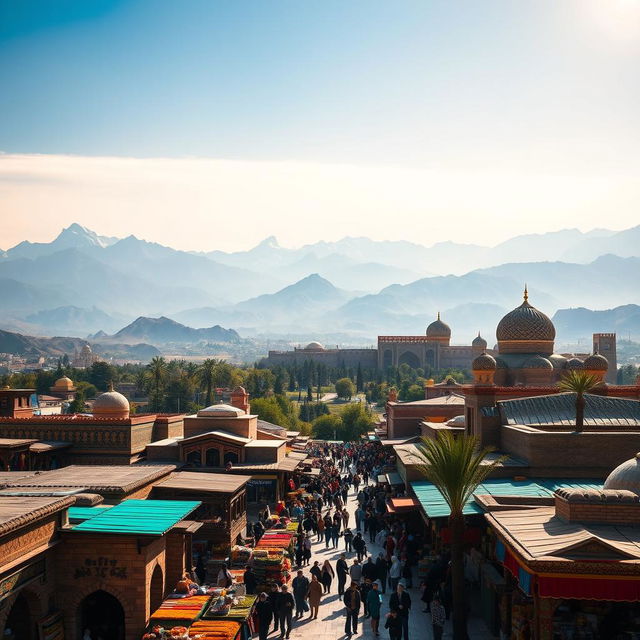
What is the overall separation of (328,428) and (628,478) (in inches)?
2279

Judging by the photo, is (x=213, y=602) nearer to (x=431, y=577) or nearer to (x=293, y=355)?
(x=431, y=577)

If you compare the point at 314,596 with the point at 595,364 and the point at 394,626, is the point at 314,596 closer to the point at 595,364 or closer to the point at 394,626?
the point at 394,626

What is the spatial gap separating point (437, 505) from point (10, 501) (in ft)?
36.5

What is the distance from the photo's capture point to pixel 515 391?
31859mm

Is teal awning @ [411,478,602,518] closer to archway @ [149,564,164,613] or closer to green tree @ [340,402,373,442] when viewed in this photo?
archway @ [149,564,164,613]

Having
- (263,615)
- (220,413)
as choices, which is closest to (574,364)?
(220,413)

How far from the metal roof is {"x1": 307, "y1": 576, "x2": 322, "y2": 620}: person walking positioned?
3.69 meters

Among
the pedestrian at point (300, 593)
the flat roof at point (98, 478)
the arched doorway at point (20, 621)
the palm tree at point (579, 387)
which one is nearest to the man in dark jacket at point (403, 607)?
the pedestrian at point (300, 593)

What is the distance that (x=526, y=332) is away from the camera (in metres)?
45.1

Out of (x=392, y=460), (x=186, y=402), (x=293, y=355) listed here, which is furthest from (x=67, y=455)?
(x=293, y=355)

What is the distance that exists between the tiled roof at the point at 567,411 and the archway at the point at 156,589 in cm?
1433

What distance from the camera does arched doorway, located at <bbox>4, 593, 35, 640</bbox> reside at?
16609mm

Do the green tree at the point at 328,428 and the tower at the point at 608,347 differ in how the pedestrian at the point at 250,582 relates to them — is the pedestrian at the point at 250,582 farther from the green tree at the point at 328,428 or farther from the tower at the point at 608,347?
the tower at the point at 608,347

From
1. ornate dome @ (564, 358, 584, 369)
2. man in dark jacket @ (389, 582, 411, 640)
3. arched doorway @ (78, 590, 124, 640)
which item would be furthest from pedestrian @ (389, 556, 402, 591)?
ornate dome @ (564, 358, 584, 369)
